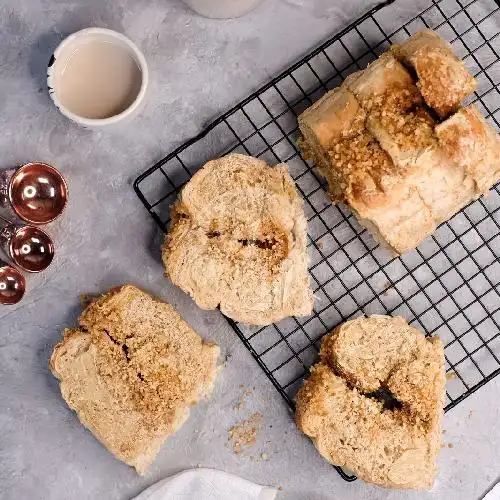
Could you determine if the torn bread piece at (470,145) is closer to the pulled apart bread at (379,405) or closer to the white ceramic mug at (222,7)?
the pulled apart bread at (379,405)

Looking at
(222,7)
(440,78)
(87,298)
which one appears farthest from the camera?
(87,298)

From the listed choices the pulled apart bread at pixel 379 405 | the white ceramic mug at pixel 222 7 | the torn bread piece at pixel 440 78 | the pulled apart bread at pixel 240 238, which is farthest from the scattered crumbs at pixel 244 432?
the white ceramic mug at pixel 222 7

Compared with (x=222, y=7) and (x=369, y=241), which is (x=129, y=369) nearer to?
(x=369, y=241)

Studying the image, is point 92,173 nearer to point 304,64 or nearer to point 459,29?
point 304,64

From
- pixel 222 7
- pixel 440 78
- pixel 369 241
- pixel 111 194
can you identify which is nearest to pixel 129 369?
pixel 111 194

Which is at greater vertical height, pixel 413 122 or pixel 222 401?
pixel 413 122

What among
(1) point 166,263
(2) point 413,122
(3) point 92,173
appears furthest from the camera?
(3) point 92,173

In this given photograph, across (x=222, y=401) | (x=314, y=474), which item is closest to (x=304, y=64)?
(x=222, y=401)
